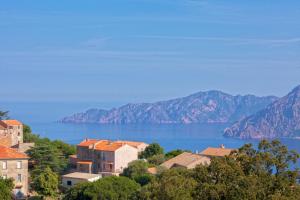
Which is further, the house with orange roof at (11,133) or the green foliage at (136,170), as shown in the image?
the house with orange roof at (11,133)

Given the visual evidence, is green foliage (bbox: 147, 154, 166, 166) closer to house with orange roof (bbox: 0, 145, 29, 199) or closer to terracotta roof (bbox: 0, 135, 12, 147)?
terracotta roof (bbox: 0, 135, 12, 147)

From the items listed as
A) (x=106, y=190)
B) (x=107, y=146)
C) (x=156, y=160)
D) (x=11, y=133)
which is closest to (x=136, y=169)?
(x=156, y=160)

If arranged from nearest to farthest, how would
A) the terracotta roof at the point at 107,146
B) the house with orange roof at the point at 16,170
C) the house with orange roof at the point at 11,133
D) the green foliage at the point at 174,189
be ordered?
1. the green foliage at the point at 174,189
2. the house with orange roof at the point at 16,170
3. the terracotta roof at the point at 107,146
4. the house with orange roof at the point at 11,133

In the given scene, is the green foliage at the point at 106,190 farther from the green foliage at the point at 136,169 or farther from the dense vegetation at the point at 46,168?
the green foliage at the point at 136,169

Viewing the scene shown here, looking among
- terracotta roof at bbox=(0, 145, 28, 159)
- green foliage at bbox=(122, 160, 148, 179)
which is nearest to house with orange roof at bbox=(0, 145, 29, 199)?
terracotta roof at bbox=(0, 145, 28, 159)

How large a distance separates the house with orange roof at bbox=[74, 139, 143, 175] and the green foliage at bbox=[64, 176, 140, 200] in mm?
12106

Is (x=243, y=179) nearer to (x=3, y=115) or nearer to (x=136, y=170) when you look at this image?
(x=136, y=170)

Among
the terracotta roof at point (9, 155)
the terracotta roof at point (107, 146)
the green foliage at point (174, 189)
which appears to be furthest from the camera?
the terracotta roof at point (107, 146)

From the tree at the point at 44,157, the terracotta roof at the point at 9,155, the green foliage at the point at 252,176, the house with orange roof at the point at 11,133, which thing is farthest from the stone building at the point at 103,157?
the green foliage at the point at 252,176

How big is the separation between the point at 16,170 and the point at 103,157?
13.1m

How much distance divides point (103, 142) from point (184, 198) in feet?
123

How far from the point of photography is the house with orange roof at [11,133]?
59281mm

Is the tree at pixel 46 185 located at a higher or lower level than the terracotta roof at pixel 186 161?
lower

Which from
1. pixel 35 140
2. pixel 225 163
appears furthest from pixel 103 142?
pixel 225 163
